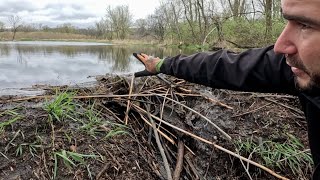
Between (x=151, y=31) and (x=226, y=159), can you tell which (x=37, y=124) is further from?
(x=151, y=31)

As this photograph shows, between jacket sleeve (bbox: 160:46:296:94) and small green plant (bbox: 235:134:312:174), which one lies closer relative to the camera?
jacket sleeve (bbox: 160:46:296:94)

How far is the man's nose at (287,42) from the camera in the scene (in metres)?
1.36

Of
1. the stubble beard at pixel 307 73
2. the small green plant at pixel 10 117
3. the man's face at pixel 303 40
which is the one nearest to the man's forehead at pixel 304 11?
the man's face at pixel 303 40

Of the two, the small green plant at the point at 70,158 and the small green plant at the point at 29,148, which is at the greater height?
the small green plant at the point at 29,148

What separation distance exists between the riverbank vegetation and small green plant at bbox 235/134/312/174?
10.1 feet

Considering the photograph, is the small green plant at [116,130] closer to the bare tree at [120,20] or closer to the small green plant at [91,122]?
the small green plant at [91,122]

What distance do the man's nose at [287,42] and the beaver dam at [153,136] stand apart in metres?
1.36

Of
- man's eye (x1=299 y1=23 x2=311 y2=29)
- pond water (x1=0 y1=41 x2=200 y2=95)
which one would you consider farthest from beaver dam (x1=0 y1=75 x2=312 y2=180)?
pond water (x1=0 y1=41 x2=200 y2=95)

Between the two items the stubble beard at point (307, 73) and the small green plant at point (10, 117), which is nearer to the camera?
the stubble beard at point (307, 73)

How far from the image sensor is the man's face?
1233mm

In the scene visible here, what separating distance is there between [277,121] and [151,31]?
54.6 meters

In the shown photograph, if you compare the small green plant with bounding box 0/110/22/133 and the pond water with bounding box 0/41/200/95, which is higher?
the small green plant with bounding box 0/110/22/133

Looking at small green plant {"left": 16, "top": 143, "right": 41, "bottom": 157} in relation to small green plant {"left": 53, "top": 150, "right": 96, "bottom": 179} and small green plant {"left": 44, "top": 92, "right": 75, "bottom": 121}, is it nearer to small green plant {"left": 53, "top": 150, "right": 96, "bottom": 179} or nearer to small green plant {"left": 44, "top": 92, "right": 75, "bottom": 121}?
small green plant {"left": 53, "top": 150, "right": 96, "bottom": 179}

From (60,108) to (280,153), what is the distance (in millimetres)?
1904
